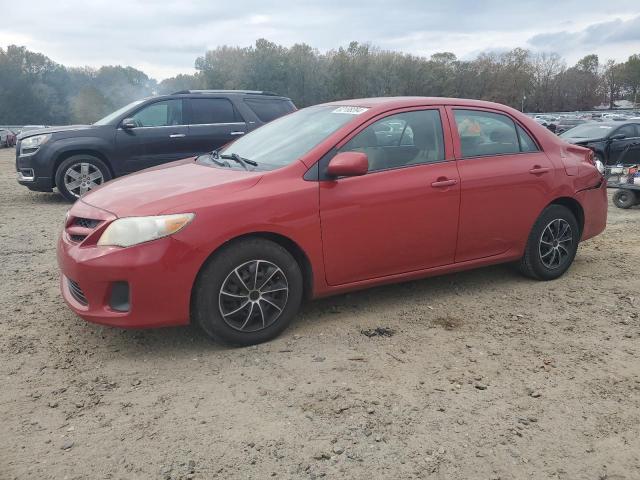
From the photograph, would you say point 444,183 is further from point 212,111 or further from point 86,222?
point 212,111

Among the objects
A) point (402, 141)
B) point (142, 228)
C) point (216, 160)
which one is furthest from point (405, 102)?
point (142, 228)

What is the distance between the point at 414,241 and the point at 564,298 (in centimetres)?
141

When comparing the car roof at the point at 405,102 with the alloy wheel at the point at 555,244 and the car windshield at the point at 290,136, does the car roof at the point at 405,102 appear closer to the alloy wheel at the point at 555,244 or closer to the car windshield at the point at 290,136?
the car windshield at the point at 290,136

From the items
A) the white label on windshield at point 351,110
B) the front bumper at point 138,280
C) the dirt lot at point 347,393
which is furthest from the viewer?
the white label on windshield at point 351,110

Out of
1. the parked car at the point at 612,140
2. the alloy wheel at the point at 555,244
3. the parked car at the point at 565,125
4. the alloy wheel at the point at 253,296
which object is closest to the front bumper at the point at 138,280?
the alloy wheel at the point at 253,296

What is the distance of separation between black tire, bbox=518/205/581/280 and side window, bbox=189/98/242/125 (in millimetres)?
5958

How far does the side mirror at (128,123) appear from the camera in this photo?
29.6 feet

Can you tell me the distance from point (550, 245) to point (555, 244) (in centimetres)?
6

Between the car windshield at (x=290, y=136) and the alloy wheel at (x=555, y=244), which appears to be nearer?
the car windshield at (x=290, y=136)

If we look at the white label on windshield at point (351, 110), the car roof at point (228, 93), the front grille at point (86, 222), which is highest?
the car roof at point (228, 93)

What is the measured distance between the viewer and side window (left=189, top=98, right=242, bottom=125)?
30.6ft

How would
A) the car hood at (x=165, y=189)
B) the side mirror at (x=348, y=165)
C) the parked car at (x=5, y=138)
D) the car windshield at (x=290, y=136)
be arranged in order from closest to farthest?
the car hood at (x=165, y=189), the side mirror at (x=348, y=165), the car windshield at (x=290, y=136), the parked car at (x=5, y=138)

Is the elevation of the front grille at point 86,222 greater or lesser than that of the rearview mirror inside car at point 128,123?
lesser

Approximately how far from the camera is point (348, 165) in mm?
3691
